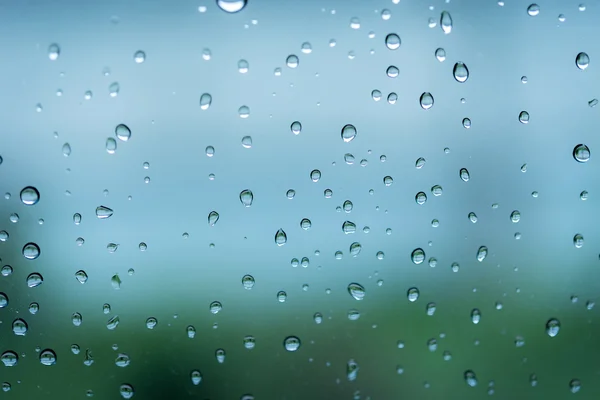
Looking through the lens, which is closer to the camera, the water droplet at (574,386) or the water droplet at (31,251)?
the water droplet at (31,251)

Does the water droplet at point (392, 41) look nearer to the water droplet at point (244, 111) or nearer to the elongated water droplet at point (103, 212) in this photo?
the water droplet at point (244, 111)

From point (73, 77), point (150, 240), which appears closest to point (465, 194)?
point (150, 240)

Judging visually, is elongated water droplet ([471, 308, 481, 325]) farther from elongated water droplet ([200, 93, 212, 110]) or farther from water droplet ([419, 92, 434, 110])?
elongated water droplet ([200, 93, 212, 110])

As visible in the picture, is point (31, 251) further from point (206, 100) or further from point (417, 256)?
point (417, 256)

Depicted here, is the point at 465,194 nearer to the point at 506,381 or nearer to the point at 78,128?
the point at 506,381

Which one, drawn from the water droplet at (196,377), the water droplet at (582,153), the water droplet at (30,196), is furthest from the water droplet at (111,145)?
the water droplet at (582,153)

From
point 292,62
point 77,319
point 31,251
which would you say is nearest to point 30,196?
point 31,251
